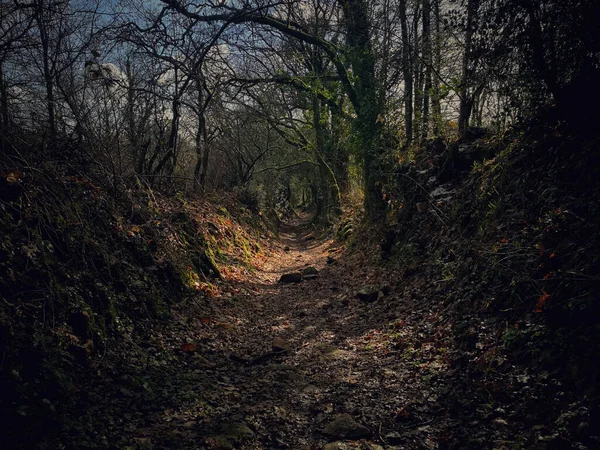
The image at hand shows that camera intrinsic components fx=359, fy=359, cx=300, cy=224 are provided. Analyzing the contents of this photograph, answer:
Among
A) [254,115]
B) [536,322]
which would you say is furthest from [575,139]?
[254,115]

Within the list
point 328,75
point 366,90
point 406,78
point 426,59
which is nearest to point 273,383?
point 426,59

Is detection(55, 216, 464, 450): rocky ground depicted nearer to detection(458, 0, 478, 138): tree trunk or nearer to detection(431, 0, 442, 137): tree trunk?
detection(458, 0, 478, 138): tree trunk

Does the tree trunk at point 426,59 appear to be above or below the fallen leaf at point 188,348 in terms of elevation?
above

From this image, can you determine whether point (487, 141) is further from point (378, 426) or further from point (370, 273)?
point (378, 426)

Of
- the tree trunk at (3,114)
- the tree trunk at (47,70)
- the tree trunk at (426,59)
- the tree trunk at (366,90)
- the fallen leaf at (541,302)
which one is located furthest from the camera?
the tree trunk at (366,90)

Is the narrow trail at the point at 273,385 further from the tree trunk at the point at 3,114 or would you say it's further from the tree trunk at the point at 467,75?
the tree trunk at the point at 467,75

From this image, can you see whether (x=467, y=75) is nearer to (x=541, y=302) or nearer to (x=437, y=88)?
(x=437, y=88)

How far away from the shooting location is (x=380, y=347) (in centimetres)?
505

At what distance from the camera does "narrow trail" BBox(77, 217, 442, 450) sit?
3166 millimetres

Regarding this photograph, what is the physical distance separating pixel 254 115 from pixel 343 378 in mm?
14399

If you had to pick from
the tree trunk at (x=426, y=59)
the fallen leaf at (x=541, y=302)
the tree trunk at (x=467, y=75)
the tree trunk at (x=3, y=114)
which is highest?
the tree trunk at (x=426, y=59)

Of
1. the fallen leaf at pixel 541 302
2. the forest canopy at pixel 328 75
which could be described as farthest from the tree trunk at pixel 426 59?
the fallen leaf at pixel 541 302

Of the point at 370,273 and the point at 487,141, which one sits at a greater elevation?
the point at 487,141

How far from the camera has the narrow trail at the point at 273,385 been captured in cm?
317
